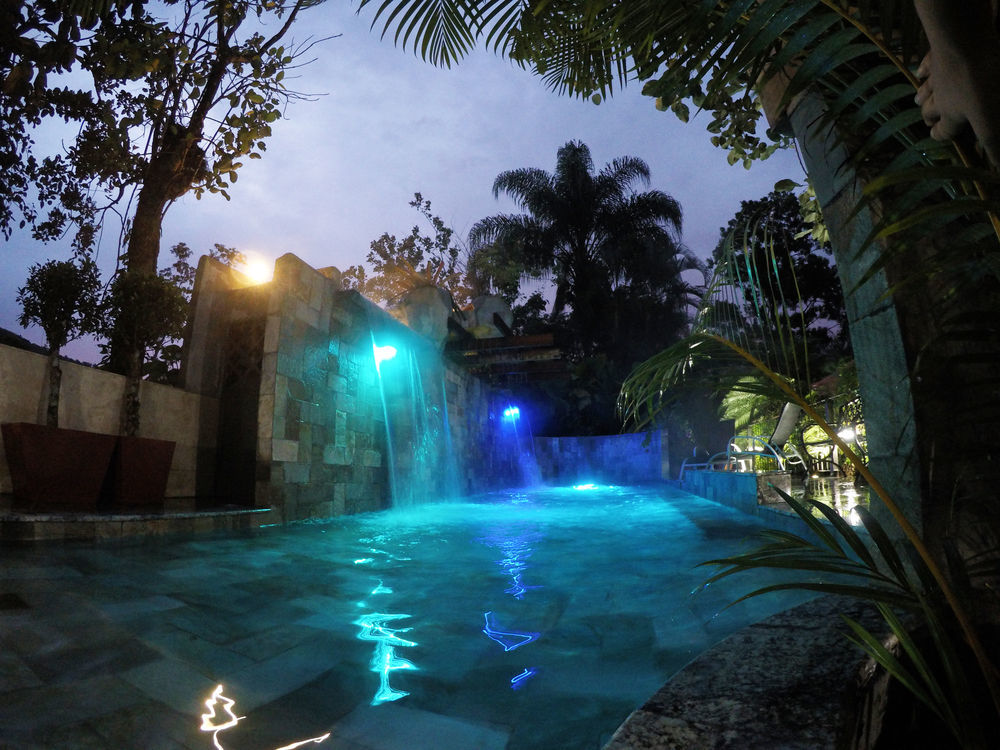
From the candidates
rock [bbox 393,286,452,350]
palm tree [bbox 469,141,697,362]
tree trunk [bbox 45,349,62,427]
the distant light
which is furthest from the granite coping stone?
palm tree [bbox 469,141,697,362]

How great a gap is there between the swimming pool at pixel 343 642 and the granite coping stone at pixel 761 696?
24 cm

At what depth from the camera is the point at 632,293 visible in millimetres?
22875

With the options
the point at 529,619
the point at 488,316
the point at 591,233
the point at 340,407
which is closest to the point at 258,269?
the point at 340,407

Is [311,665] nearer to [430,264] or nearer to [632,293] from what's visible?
[430,264]

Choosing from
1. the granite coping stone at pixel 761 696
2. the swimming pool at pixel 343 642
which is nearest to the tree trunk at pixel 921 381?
the granite coping stone at pixel 761 696

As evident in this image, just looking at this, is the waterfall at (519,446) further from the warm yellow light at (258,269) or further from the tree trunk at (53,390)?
the tree trunk at (53,390)

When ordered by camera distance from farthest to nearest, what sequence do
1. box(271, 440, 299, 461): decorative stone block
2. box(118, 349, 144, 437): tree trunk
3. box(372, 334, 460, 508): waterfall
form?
box(372, 334, 460, 508): waterfall < box(271, 440, 299, 461): decorative stone block < box(118, 349, 144, 437): tree trunk

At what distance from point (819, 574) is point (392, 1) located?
3561 mm

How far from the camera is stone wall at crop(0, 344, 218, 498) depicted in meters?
4.92

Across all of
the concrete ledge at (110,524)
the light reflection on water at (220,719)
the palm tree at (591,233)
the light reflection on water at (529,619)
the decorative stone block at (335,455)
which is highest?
the palm tree at (591,233)

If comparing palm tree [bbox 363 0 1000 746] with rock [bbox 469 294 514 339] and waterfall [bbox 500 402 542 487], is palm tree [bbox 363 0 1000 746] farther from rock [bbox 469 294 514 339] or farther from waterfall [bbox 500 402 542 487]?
waterfall [bbox 500 402 542 487]

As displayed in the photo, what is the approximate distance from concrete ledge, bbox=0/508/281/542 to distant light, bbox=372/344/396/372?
378 cm

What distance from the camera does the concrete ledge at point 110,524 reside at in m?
3.61

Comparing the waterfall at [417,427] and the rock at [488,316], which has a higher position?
the rock at [488,316]
